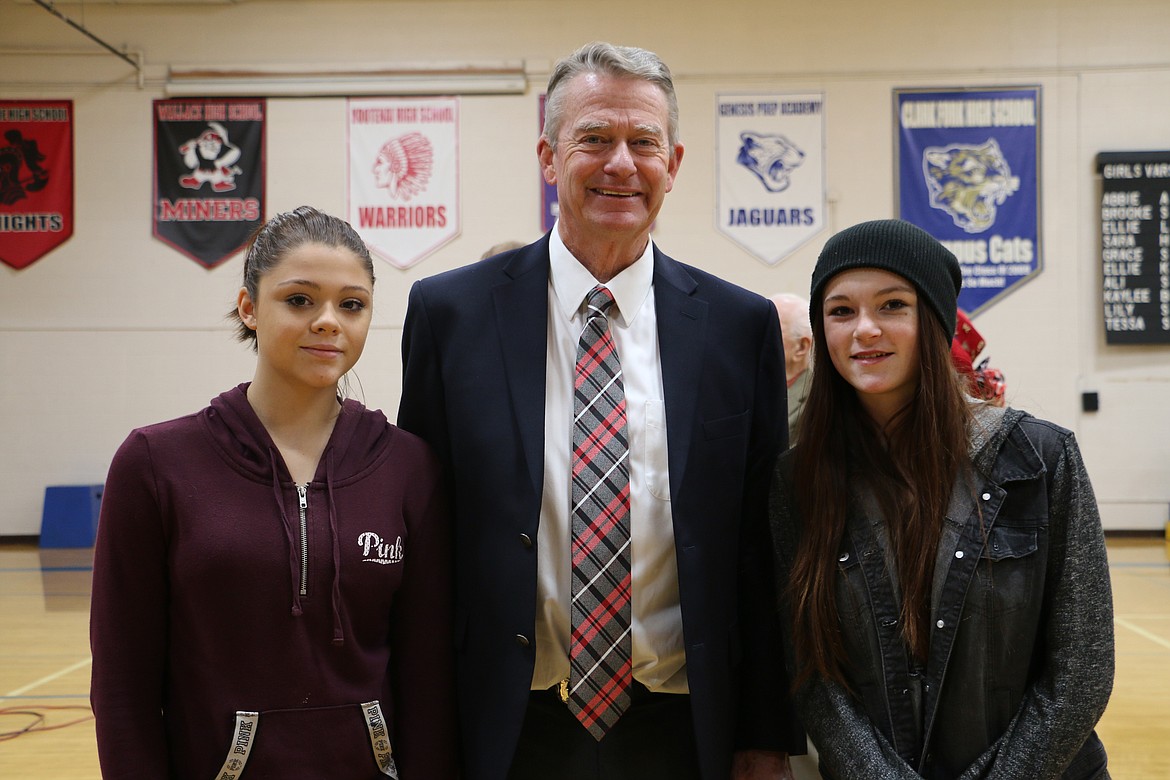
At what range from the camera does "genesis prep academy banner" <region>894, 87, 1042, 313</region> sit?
858 cm

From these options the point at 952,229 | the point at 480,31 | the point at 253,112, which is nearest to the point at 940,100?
the point at 952,229

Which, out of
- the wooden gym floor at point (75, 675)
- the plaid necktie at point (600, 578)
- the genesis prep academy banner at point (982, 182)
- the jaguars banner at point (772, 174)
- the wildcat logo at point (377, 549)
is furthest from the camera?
the jaguars banner at point (772, 174)

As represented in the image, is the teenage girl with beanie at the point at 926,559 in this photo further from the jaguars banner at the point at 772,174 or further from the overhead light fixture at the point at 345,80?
the overhead light fixture at the point at 345,80

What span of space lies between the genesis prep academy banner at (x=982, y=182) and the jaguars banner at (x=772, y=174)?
84 cm

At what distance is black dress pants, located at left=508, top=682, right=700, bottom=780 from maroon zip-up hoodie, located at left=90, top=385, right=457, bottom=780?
18 centimetres

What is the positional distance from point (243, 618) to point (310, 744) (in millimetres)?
221

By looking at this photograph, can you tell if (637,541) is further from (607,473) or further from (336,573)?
(336,573)

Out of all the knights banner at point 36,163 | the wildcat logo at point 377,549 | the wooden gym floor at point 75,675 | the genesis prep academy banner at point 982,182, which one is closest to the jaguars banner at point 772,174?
the genesis prep academy banner at point 982,182

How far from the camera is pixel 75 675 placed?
4.80 meters

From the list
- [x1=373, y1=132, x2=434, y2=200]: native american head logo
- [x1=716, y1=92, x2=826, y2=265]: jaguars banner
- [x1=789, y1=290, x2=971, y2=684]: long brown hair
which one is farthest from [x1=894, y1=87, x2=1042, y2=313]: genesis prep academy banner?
[x1=789, y1=290, x2=971, y2=684]: long brown hair

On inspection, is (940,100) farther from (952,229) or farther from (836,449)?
(836,449)

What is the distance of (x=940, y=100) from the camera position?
863cm

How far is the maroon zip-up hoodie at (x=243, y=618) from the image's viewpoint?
4.80 ft

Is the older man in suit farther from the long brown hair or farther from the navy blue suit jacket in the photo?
the long brown hair
